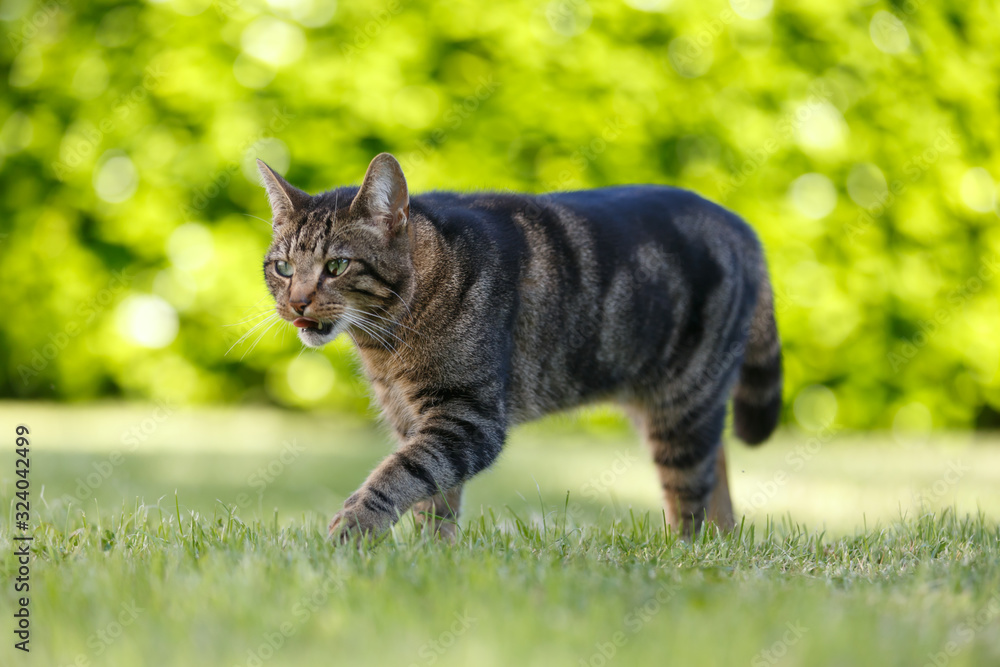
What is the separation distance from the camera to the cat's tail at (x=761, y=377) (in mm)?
3748

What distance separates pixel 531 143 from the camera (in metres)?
6.59

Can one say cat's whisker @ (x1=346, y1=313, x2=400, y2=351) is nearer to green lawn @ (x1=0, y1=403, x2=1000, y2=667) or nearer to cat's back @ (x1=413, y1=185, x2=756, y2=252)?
cat's back @ (x1=413, y1=185, x2=756, y2=252)

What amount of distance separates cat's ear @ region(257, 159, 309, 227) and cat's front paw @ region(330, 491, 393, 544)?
3.11ft

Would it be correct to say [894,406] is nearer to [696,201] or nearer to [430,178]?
[430,178]

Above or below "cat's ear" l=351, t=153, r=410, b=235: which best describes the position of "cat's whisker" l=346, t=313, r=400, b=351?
below

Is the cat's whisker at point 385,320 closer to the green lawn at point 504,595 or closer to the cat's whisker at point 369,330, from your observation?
the cat's whisker at point 369,330

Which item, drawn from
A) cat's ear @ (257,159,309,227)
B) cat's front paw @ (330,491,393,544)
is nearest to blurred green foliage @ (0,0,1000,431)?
cat's ear @ (257,159,309,227)

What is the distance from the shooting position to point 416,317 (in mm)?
2826

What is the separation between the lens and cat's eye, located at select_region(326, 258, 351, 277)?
2770 millimetres

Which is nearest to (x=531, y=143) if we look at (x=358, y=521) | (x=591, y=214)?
(x=591, y=214)

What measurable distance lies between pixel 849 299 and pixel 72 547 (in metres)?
5.77

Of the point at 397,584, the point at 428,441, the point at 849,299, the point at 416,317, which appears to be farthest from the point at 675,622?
the point at 849,299

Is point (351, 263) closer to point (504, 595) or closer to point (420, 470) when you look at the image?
point (420, 470)

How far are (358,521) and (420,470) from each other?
238 mm
